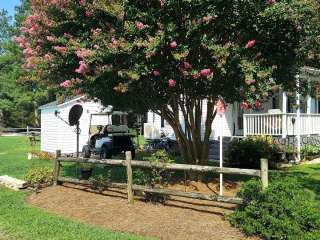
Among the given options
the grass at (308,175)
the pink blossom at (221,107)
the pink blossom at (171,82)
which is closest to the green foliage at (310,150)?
the grass at (308,175)

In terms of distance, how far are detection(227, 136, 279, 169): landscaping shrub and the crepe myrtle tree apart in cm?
647

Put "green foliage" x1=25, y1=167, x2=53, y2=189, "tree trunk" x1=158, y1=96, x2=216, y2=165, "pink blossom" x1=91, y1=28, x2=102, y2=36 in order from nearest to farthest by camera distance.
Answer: "pink blossom" x1=91, y1=28, x2=102, y2=36 < "tree trunk" x1=158, y1=96, x2=216, y2=165 < "green foliage" x1=25, y1=167, x2=53, y2=189

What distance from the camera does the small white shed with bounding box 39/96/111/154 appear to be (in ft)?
96.5

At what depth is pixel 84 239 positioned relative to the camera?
8.38 m

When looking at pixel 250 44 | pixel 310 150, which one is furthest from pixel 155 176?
pixel 310 150

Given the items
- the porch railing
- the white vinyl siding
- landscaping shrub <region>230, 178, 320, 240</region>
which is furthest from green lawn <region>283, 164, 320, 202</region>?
the white vinyl siding

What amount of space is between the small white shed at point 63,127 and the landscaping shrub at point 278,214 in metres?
20.6

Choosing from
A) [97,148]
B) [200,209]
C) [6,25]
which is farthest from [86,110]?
[6,25]

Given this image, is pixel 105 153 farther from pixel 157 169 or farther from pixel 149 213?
pixel 149 213

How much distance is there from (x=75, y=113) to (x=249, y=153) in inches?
250

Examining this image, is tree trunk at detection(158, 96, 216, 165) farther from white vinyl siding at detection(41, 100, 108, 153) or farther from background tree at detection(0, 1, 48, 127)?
background tree at detection(0, 1, 48, 127)

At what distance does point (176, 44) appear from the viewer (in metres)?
9.73

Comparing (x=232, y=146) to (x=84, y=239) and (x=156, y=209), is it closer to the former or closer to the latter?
(x=156, y=209)

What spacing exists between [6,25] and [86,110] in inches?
2495
